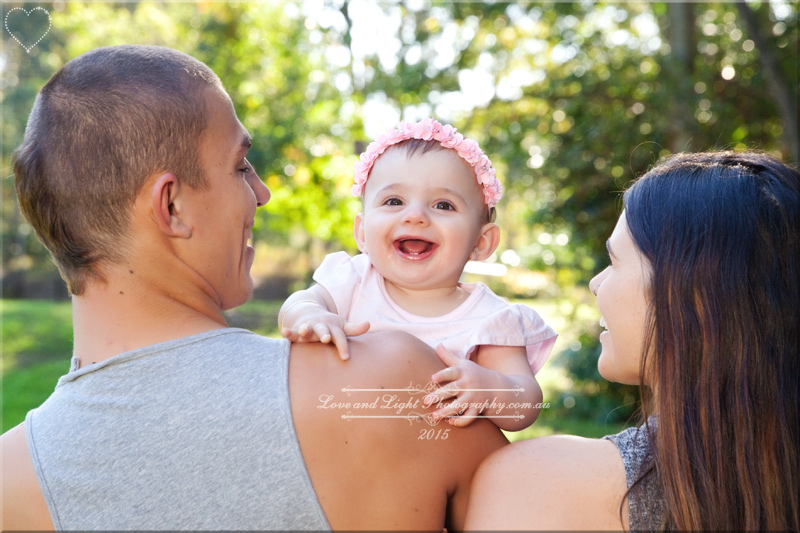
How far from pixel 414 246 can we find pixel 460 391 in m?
0.69

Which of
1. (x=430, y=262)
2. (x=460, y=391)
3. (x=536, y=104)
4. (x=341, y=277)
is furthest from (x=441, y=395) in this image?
(x=536, y=104)

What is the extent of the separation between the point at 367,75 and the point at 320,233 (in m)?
2.65

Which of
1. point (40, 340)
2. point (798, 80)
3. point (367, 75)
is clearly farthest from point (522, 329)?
point (40, 340)

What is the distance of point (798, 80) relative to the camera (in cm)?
605

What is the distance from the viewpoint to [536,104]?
24.5ft

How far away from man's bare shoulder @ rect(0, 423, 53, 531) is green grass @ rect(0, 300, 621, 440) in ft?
15.8

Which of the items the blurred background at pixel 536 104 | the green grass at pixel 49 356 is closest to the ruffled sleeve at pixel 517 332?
the blurred background at pixel 536 104

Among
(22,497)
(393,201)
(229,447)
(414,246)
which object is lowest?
(22,497)

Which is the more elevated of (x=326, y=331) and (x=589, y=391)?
(x=326, y=331)

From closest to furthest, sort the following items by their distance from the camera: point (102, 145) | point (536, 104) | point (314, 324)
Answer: point (102, 145)
point (314, 324)
point (536, 104)

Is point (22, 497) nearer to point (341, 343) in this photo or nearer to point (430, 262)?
point (341, 343)

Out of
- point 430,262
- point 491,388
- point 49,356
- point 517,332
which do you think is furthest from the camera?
point 49,356

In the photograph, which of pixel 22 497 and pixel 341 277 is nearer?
pixel 22 497

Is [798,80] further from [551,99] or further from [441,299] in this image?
[441,299]
